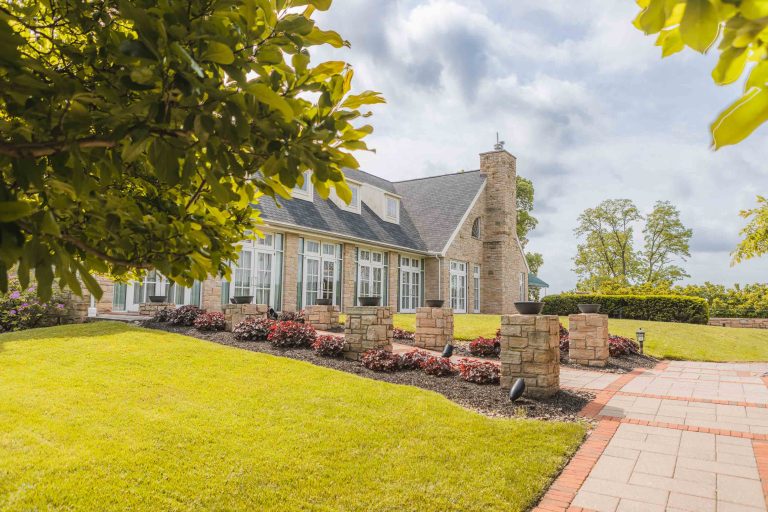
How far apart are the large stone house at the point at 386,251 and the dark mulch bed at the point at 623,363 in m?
9.45

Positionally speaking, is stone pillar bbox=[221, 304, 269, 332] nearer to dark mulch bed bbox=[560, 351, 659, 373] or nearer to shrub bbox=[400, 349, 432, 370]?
shrub bbox=[400, 349, 432, 370]

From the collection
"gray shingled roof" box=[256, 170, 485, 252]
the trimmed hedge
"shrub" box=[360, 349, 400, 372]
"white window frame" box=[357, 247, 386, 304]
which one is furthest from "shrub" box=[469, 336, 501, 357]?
the trimmed hedge

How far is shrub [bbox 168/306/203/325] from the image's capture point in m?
12.6

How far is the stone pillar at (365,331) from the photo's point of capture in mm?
9703

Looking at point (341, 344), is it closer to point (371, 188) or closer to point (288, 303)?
point (288, 303)

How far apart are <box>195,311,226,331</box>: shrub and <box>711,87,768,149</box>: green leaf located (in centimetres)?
1229

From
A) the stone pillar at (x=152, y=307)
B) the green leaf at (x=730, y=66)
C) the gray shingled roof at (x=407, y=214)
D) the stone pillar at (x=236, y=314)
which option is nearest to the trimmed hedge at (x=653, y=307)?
the gray shingled roof at (x=407, y=214)

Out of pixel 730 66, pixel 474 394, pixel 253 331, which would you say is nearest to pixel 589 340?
pixel 474 394

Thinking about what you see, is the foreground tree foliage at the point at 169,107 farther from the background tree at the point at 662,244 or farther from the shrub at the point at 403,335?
the background tree at the point at 662,244

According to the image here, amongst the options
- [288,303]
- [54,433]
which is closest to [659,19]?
[54,433]

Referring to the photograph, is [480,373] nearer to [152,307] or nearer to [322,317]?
[322,317]

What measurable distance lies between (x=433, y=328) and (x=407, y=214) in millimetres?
15520

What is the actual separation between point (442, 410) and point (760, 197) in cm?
984

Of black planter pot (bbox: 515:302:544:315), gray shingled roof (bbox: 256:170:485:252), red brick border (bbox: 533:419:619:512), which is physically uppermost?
gray shingled roof (bbox: 256:170:485:252)
